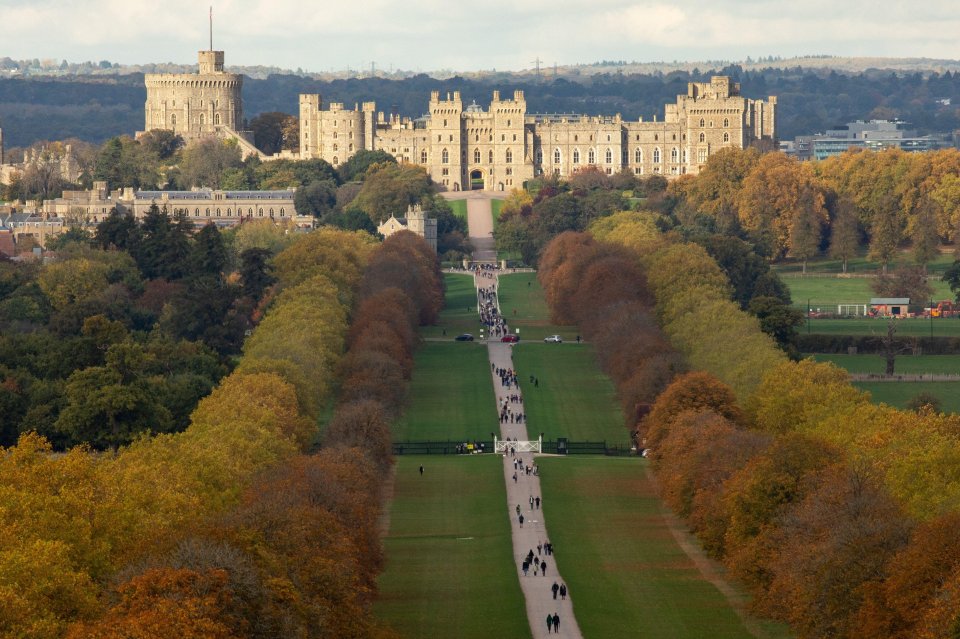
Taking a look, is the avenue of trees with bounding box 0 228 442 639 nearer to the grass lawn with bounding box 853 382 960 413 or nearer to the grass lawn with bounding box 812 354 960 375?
the grass lawn with bounding box 853 382 960 413

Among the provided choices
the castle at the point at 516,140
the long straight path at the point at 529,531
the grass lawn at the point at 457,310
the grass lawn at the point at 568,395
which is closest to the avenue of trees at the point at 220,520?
the long straight path at the point at 529,531

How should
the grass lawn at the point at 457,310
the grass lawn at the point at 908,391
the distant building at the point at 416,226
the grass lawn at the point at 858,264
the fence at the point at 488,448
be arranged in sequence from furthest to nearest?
the distant building at the point at 416,226 → the grass lawn at the point at 858,264 → the grass lawn at the point at 457,310 → the grass lawn at the point at 908,391 → the fence at the point at 488,448

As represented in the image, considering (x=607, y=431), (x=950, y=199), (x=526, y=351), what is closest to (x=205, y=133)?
(x=950, y=199)

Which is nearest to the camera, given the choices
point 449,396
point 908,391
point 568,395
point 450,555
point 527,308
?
point 450,555

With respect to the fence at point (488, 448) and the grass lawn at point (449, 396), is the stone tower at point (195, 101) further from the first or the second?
the fence at point (488, 448)

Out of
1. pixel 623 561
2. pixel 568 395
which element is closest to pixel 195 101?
pixel 568 395

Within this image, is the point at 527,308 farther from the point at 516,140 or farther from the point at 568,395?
the point at 516,140

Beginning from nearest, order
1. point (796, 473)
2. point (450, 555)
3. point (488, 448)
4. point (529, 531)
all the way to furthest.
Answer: point (796, 473) → point (450, 555) → point (529, 531) → point (488, 448)
